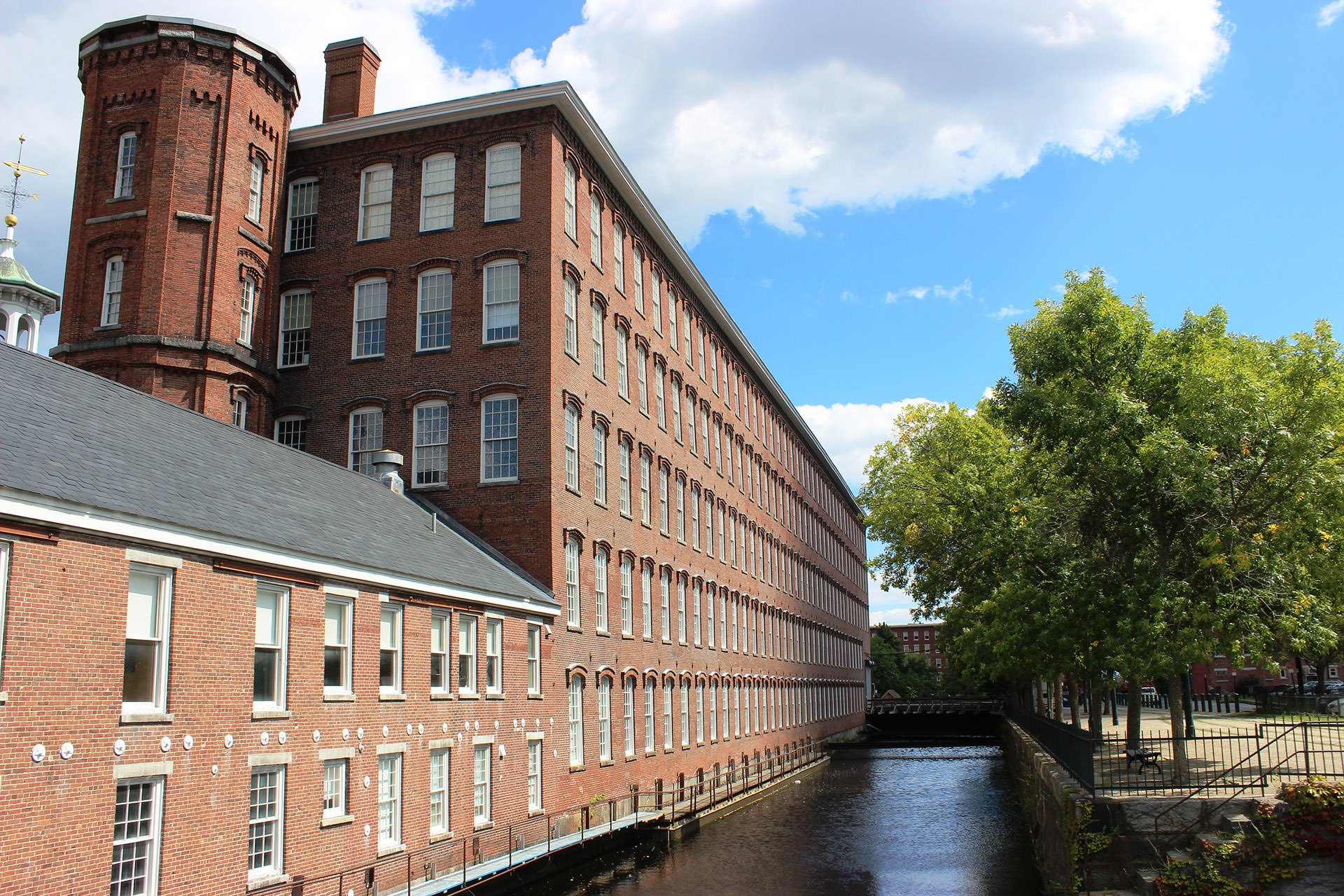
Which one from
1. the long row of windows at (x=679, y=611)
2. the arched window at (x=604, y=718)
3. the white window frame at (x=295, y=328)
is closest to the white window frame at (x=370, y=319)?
the white window frame at (x=295, y=328)

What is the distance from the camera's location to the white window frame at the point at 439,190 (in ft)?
102

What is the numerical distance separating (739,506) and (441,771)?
3123 centimetres

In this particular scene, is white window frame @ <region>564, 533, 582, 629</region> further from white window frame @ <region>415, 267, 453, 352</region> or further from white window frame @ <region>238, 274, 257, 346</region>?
white window frame @ <region>238, 274, 257, 346</region>

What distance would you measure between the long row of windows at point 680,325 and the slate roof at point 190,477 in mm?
9422

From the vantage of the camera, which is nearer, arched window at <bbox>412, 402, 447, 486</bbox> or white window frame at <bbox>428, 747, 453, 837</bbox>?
white window frame at <bbox>428, 747, 453, 837</bbox>

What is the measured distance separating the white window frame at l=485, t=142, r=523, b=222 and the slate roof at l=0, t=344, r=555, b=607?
9.63 metres

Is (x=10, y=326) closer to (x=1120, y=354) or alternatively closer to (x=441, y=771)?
(x=441, y=771)

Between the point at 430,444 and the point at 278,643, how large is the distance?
1282cm

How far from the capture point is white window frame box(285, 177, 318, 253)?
3266 centimetres

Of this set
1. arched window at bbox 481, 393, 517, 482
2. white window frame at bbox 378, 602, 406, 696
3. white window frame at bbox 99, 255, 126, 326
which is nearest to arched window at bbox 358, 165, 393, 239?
white window frame at bbox 99, 255, 126, 326

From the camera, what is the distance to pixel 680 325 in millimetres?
42781

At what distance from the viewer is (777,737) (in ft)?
179

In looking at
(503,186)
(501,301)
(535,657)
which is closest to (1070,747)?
(535,657)

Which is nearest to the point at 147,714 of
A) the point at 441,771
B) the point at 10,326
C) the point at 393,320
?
the point at 441,771
